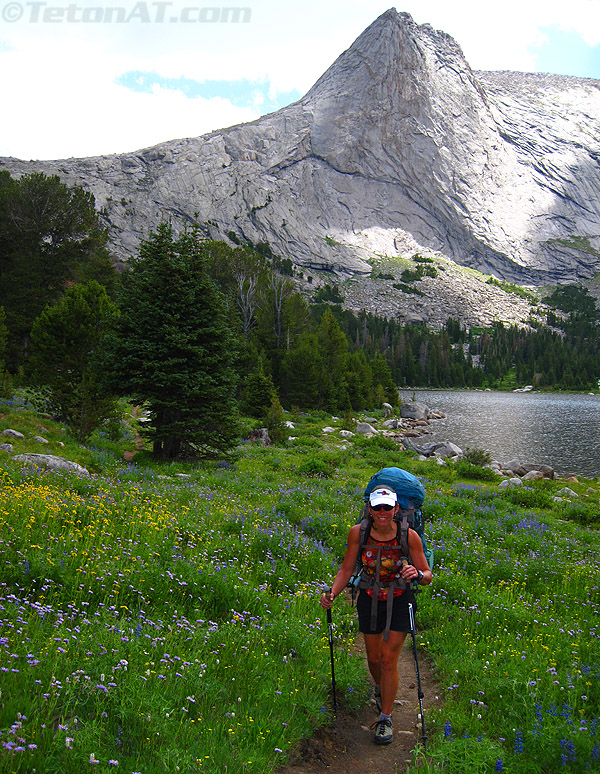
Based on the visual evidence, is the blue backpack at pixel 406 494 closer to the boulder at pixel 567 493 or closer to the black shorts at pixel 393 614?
the black shorts at pixel 393 614

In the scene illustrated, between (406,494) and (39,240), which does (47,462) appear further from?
(39,240)

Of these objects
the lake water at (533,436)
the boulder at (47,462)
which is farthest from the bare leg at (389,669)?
the lake water at (533,436)

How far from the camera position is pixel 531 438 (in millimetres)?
43875

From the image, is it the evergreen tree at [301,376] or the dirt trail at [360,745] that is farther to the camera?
the evergreen tree at [301,376]

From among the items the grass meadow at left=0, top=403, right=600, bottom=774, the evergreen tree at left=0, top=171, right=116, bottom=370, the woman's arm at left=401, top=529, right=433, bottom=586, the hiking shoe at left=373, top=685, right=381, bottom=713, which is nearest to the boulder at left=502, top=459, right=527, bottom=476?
the grass meadow at left=0, top=403, right=600, bottom=774

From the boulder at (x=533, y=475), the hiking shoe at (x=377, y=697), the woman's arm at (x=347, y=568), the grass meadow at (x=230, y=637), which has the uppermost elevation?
the woman's arm at (x=347, y=568)

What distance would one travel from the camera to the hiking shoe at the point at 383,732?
4.75 meters

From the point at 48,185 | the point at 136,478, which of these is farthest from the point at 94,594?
the point at 48,185

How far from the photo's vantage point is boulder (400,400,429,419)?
6303 centimetres

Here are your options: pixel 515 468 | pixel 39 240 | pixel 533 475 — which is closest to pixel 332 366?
pixel 515 468

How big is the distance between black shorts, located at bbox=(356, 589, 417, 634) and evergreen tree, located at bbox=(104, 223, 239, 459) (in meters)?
13.4

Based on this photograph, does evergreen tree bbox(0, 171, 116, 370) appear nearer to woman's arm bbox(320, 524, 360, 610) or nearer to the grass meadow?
the grass meadow

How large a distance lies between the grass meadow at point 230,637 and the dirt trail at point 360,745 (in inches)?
5.6

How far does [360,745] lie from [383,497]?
2470 millimetres
